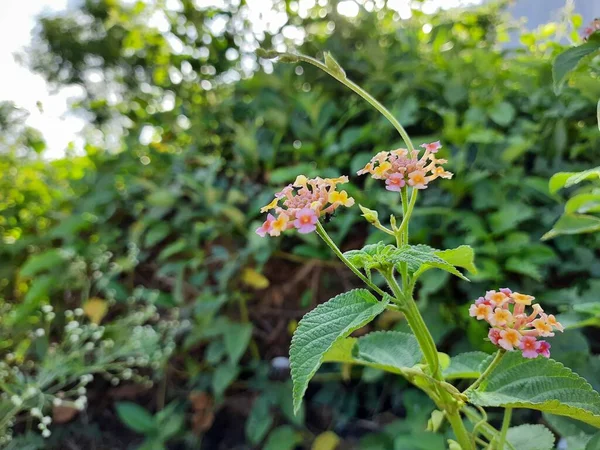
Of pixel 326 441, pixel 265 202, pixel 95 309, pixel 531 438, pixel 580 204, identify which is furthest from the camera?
pixel 95 309

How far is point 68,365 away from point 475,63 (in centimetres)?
113

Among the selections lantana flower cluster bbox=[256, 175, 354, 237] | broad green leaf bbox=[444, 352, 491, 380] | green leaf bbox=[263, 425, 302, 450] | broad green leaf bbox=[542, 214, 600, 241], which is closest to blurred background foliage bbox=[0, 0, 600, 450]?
green leaf bbox=[263, 425, 302, 450]

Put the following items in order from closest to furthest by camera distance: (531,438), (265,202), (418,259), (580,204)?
(418,259) → (531,438) → (580,204) → (265,202)

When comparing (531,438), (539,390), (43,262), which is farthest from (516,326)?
(43,262)

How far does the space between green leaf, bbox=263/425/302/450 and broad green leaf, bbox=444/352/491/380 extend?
555 mm

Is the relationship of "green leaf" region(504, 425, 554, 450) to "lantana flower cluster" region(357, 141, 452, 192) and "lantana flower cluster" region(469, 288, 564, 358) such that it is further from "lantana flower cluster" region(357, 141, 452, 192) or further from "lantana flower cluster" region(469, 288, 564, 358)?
"lantana flower cluster" region(357, 141, 452, 192)

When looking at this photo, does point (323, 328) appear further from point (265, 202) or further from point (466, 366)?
point (265, 202)

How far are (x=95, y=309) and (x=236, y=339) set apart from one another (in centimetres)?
38

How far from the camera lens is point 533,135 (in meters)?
1.03

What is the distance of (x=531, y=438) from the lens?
0.51 metres

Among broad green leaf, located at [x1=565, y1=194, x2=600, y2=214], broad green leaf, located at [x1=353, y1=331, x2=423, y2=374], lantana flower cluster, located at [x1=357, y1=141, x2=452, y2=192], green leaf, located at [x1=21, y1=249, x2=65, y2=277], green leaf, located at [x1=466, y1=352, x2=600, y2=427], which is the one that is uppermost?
lantana flower cluster, located at [x1=357, y1=141, x2=452, y2=192]

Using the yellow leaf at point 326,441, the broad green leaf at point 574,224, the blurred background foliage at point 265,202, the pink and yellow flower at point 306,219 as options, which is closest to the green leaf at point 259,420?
the blurred background foliage at point 265,202

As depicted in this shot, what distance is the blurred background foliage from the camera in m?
0.93

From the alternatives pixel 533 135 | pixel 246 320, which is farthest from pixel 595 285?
pixel 246 320
